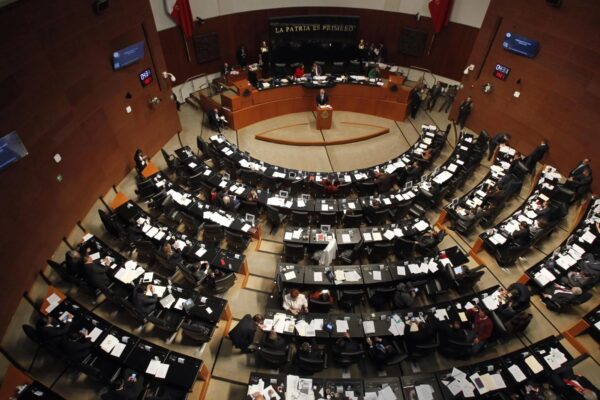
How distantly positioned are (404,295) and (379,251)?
164 cm

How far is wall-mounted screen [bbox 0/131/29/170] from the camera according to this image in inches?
294

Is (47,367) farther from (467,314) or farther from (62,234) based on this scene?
(467,314)

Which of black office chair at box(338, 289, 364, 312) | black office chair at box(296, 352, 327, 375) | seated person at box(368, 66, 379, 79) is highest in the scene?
seated person at box(368, 66, 379, 79)

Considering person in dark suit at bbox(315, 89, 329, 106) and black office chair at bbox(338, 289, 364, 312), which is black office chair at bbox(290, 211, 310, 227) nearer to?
black office chair at bbox(338, 289, 364, 312)

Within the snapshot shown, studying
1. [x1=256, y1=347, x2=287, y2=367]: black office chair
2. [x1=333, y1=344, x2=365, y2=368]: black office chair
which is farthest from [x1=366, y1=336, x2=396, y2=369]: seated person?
[x1=256, y1=347, x2=287, y2=367]: black office chair

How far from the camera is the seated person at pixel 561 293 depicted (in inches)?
Result: 320

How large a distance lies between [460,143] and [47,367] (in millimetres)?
14320

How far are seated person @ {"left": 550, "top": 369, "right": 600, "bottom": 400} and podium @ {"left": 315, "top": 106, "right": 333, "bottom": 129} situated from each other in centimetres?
1185

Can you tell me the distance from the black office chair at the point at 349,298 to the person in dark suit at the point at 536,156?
7.86 meters

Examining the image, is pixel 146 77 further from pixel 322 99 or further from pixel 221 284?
pixel 221 284

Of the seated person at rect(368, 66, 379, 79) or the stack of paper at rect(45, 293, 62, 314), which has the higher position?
the seated person at rect(368, 66, 379, 79)

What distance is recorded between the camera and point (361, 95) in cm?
1659

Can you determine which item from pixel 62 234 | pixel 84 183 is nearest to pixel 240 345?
pixel 62 234

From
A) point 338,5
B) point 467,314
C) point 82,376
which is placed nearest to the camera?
point 82,376
